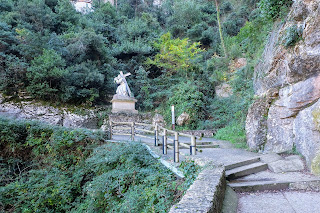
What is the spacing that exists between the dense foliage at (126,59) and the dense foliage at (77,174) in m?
5.66

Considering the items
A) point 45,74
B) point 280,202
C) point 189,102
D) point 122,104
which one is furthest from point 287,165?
point 45,74

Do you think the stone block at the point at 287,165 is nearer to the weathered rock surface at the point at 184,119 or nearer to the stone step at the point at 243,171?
the stone step at the point at 243,171

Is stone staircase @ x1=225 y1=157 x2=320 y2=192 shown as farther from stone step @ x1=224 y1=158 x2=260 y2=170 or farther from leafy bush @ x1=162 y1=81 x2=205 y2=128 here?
leafy bush @ x1=162 y1=81 x2=205 y2=128

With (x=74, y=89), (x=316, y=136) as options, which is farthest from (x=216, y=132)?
(x=74, y=89)

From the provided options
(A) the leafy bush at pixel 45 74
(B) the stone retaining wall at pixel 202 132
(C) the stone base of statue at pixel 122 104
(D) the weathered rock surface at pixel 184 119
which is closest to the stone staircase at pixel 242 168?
(B) the stone retaining wall at pixel 202 132

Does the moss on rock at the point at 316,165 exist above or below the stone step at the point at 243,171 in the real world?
above

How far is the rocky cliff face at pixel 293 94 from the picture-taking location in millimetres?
5242

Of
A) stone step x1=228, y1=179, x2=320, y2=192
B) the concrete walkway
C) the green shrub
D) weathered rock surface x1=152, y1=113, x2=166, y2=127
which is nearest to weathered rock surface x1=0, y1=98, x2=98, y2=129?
weathered rock surface x1=152, y1=113, x2=166, y2=127

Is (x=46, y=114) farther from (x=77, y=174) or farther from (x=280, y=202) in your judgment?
(x=280, y=202)

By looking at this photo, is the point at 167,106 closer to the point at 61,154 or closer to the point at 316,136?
the point at 61,154

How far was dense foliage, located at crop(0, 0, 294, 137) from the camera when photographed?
12.1 metres

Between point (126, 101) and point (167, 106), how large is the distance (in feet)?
11.0

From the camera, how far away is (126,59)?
61.3ft

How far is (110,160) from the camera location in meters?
5.98
